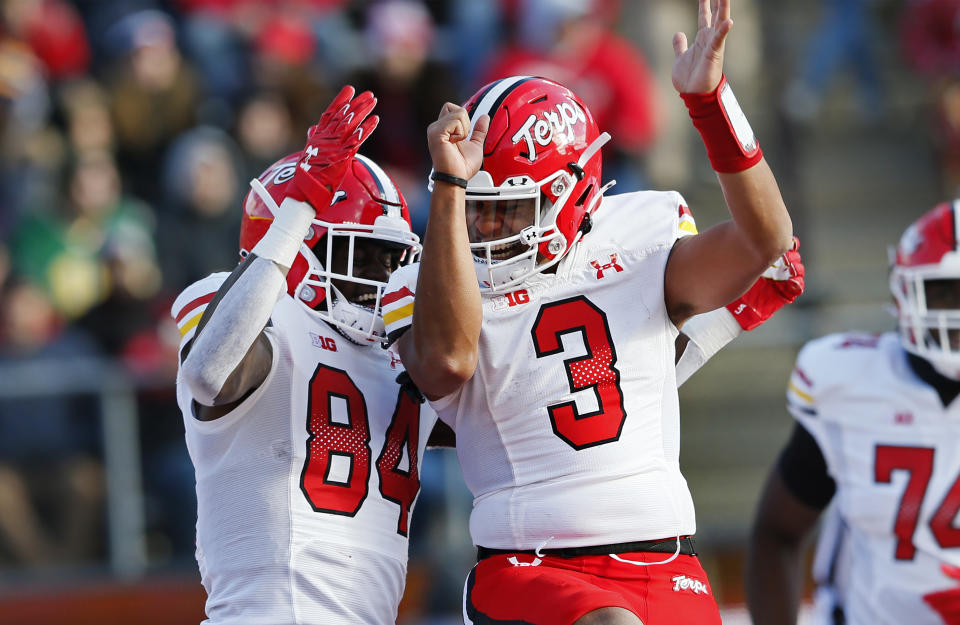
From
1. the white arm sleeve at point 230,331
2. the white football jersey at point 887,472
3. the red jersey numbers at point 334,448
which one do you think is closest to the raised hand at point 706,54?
the white arm sleeve at point 230,331

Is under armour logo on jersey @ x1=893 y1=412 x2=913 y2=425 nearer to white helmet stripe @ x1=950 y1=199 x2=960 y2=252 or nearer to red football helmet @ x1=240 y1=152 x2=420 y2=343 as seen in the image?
white helmet stripe @ x1=950 y1=199 x2=960 y2=252

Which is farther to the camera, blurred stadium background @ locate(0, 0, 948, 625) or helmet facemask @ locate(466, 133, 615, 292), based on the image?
blurred stadium background @ locate(0, 0, 948, 625)

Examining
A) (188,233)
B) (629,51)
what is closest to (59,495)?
(188,233)

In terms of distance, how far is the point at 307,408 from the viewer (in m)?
3.33

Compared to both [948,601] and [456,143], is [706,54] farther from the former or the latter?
[948,601]

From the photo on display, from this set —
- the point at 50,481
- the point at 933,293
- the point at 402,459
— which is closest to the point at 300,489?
the point at 402,459

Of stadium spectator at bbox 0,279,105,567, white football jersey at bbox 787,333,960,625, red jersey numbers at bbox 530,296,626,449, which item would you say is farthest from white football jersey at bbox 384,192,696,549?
stadium spectator at bbox 0,279,105,567

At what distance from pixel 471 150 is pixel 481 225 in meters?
0.19

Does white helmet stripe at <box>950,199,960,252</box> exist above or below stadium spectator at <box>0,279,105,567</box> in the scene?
above

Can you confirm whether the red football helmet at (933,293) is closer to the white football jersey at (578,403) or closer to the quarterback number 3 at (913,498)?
the quarterback number 3 at (913,498)

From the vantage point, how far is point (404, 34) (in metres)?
8.25

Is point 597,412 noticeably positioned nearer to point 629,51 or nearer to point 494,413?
point 494,413

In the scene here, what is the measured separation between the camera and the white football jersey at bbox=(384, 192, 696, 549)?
3.05m

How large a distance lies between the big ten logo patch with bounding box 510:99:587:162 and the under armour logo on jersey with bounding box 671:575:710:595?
1060 millimetres
